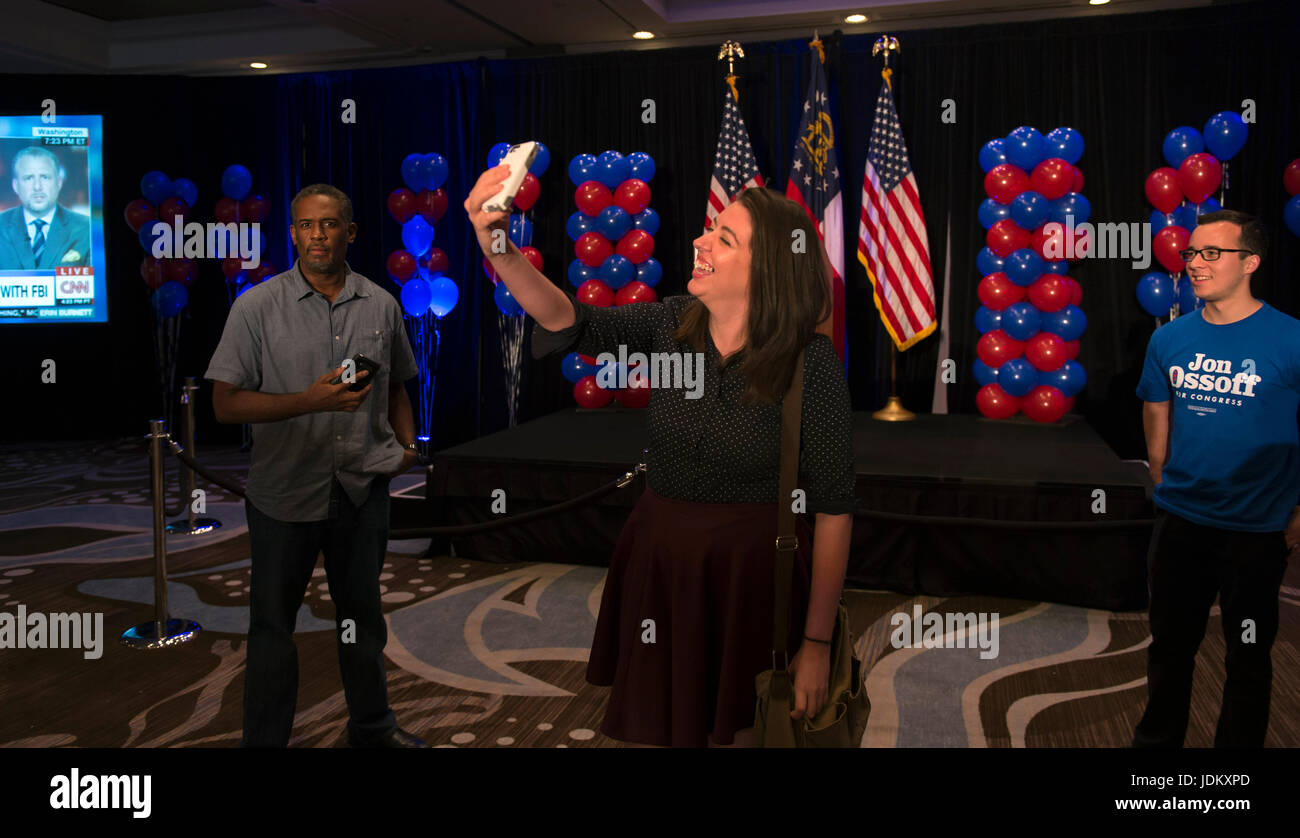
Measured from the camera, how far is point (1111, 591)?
432 centimetres

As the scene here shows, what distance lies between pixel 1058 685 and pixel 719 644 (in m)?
2.27

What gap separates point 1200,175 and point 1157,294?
30.2 inches

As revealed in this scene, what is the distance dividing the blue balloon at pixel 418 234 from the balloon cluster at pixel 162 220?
1.96m

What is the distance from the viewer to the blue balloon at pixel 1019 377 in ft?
20.5

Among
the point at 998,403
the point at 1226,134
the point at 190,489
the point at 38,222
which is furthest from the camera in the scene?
the point at 38,222

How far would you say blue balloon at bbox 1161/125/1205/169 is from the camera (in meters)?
5.98

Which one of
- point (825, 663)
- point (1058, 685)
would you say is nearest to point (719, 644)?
point (825, 663)

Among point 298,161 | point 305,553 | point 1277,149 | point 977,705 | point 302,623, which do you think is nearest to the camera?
point 305,553

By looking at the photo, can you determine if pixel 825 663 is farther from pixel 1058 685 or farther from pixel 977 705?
pixel 1058 685

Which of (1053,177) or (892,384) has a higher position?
(1053,177)

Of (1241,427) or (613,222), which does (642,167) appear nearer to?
(613,222)

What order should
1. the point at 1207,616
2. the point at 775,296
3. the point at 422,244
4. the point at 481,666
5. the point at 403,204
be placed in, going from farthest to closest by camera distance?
the point at 403,204
the point at 422,244
the point at 481,666
the point at 1207,616
the point at 775,296

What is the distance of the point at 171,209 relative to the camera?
812 centimetres

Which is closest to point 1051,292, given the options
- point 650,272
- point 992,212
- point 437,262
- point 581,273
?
point 992,212
